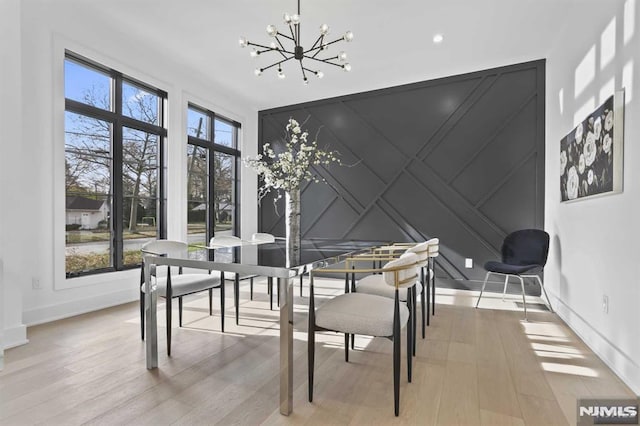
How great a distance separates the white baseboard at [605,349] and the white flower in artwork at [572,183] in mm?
1051

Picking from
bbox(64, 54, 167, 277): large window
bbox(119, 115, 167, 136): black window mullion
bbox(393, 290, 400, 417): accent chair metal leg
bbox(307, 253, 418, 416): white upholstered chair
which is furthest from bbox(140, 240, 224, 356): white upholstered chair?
bbox(119, 115, 167, 136): black window mullion

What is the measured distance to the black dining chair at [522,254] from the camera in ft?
11.4

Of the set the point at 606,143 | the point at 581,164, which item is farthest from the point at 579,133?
the point at 606,143

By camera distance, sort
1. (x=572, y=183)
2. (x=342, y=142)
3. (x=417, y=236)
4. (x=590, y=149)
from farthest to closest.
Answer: (x=342, y=142)
(x=417, y=236)
(x=572, y=183)
(x=590, y=149)

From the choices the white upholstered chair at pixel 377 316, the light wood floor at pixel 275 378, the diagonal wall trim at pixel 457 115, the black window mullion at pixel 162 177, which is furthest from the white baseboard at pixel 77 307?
the diagonal wall trim at pixel 457 115

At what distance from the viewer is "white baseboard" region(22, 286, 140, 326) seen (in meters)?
3.02

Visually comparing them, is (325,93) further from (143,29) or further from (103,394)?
(103,394)

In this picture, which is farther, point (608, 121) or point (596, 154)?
point (596, 154)

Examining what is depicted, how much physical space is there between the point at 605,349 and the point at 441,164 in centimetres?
289

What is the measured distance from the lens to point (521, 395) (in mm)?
1876

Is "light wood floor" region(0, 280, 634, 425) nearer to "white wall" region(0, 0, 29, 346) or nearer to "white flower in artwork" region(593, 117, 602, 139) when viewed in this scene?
"white wall" region(0, 0, 29, 346)

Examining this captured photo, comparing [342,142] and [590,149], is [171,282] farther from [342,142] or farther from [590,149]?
[342,142]

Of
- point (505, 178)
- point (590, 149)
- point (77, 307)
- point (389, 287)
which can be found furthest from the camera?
point (505, 178)

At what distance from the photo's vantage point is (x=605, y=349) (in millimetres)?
2352
